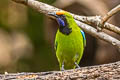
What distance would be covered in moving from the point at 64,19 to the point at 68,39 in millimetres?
285

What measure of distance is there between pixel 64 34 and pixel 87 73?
145cm

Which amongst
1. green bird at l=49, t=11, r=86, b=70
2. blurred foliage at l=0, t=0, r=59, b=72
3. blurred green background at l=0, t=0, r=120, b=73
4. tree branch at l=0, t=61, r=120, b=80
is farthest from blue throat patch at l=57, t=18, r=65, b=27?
blurred foliage at l=0, t=0, r=59, b=72

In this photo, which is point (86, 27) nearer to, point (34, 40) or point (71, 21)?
point (71, 21)

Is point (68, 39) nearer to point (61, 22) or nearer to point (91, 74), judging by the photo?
point (61, 22)

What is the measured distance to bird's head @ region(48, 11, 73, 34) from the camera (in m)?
4.62

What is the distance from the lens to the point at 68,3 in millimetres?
8391

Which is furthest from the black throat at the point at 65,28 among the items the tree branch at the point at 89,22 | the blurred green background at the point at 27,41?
the blurred green background at the point at 27,41

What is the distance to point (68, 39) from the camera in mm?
4641

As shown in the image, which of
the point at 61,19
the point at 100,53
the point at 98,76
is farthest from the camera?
the point at 100,53

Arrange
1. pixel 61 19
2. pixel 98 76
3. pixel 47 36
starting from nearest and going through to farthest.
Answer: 1. pixel 98 76
2. pixel 61 19
3. pixel 47 36

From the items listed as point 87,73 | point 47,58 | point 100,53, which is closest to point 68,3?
point 100,53

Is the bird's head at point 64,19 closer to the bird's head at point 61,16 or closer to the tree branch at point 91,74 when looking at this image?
the bird's head at point 61,16

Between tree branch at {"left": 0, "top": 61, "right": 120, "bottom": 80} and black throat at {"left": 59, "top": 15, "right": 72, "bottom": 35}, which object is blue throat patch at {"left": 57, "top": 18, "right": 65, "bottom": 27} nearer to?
black throat at {"left": 59, "top": 15, "right": 72, "bottom": 35}

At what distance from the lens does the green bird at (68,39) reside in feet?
15.2
